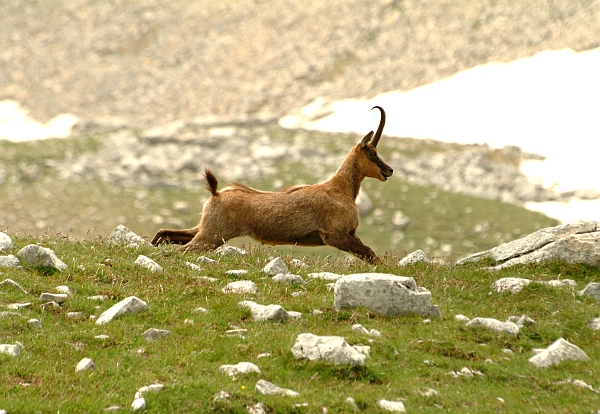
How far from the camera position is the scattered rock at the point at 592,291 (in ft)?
43.9

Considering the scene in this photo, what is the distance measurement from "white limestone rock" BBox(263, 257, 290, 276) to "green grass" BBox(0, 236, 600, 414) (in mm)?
246

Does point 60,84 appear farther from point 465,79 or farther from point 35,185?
point 465,79

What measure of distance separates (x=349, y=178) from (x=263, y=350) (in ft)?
30.1

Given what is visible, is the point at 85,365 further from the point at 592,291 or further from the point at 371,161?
the point at 371,161

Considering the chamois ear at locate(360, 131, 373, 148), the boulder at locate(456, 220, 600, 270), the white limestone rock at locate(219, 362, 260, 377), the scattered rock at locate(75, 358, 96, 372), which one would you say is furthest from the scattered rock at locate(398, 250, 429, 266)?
the scattered rock at locate(75, 358, 96, 372)

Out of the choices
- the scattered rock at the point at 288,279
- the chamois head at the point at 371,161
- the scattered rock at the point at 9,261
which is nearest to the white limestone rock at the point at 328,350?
the scattered rock at the point at 288,279

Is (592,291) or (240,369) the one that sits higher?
(240,369)

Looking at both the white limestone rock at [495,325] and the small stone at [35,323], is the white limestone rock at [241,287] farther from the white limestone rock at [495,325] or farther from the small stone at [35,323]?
the white limestone rock at [495,325]

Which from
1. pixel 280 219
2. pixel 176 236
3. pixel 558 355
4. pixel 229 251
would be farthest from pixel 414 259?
pixel 558 355

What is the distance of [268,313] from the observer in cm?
1135

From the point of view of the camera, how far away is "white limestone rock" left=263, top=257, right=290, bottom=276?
14.2 metres

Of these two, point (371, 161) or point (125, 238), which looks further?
point (371, 161)

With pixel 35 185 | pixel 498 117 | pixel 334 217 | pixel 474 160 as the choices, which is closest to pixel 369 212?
pixel 474 160

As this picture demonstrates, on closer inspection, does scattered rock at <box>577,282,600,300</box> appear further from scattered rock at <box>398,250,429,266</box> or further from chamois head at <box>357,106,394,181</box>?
chamois head at <box>357,106,394,181</box>
